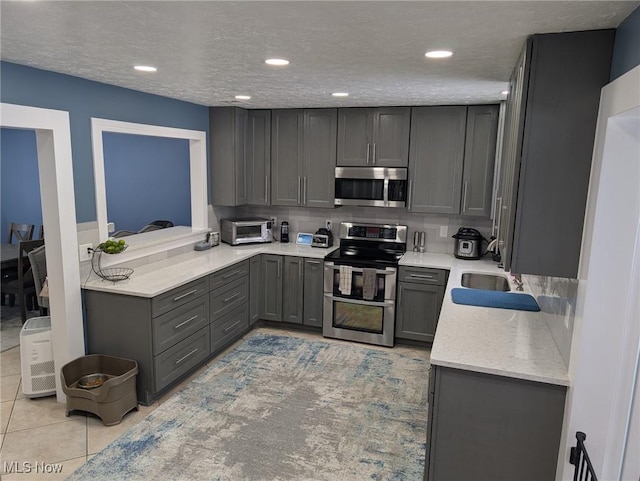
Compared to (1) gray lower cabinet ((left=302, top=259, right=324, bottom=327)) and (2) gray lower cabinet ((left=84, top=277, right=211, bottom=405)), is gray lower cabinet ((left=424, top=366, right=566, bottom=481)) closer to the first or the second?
(2) gray lower cabinet ((left=84, top=277, right=211, bottom=405))

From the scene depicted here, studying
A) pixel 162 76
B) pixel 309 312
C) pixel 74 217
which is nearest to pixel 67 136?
pixel 74 217

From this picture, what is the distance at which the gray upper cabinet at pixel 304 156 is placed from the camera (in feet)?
15.3

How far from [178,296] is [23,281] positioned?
231 centimetres

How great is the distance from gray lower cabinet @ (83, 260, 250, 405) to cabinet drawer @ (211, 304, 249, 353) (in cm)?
13

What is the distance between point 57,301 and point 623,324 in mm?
3334

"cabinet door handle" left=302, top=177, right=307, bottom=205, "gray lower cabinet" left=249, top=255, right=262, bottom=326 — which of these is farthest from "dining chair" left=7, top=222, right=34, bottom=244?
"cabinet door handle" left=302, top=177, right=307, bottom=205

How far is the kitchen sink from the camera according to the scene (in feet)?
12.8

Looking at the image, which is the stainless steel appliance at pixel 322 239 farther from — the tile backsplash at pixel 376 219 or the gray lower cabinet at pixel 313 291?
the gray lower cabinet at pixel 313 291

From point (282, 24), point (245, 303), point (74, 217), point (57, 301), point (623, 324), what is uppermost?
point (282, 24)

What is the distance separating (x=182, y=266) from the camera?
12.9ft

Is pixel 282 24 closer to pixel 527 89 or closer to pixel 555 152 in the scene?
pixel 527 89

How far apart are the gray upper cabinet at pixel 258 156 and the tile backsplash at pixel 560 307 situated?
118 inches

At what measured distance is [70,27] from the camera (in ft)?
6.33

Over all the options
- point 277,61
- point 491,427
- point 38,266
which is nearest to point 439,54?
point 277,61
